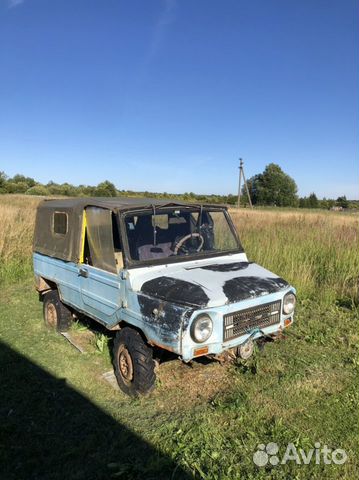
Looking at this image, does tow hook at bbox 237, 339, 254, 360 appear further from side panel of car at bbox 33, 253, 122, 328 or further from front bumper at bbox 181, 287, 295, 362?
Result: side panel of car at bbox 33, 253, 122, 328

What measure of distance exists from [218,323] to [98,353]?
2.37 meters

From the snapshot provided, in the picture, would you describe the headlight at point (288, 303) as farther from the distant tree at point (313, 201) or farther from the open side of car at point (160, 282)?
the distant tree at point (313, 201)

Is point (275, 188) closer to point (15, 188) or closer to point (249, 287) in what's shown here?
point (15, 188)

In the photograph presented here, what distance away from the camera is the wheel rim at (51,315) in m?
6.02

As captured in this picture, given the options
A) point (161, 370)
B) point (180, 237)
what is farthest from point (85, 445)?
point (180, 237)

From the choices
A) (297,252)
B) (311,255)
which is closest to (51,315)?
(297,252)

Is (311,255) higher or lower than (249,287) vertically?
lower

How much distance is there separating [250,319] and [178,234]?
1461mm

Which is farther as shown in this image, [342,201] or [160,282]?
[342,201]

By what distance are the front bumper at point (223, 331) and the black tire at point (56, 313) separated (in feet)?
10.1

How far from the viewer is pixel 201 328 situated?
3.37 meters

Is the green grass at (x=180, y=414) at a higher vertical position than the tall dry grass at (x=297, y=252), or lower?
lower

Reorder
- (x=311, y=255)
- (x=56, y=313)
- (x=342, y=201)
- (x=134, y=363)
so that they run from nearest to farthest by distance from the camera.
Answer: (x=134, y=363)
(x=56, y=313)
(x=311, y=255)
(x=342, y=201)

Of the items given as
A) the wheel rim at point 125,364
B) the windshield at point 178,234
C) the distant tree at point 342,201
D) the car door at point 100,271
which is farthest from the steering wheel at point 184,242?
the distant tree at point 342,201
